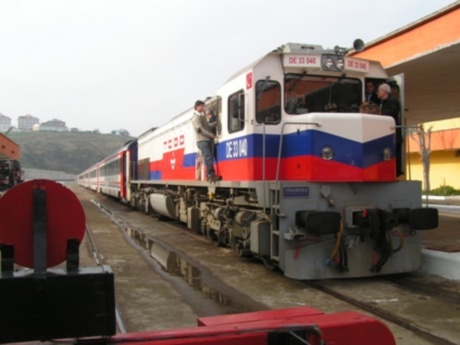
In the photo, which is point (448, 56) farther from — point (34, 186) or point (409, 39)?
point (34, 186)

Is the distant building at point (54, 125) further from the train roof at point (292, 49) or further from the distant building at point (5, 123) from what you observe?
the train roof at point (292, 49)

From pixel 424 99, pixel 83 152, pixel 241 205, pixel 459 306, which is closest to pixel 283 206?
pixel 241 205

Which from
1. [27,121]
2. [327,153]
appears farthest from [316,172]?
[27,121]

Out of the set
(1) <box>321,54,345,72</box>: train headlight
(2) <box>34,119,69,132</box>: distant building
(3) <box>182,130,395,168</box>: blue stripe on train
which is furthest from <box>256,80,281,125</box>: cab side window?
(2) <box>34,119,69,132</box>: distant building

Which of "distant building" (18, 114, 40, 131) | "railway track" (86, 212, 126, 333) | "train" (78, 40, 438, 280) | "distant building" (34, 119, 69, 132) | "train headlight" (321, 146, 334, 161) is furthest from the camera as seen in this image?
"distant building" (18, 114, 40, 131)

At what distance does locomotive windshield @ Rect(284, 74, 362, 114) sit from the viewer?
805 cm

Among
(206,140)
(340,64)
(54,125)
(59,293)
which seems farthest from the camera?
(54,125)

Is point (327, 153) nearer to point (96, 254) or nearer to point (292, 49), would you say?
point (292, 49)

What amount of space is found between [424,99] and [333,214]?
1037 centimetres

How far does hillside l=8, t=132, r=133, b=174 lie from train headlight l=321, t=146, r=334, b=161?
99.4 m

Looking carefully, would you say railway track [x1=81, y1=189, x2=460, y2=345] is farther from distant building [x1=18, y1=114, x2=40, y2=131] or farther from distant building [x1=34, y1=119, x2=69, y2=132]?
distant building [x1=18, y1=114, x2=40, y2=131]

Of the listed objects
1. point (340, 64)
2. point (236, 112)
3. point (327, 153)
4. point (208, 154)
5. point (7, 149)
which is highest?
point (7, 149)

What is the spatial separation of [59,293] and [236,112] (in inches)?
241

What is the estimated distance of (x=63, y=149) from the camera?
117 meters
